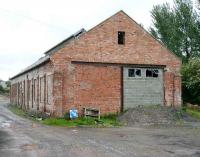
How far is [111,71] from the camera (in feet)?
105

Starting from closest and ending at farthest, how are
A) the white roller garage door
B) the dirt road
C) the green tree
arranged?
the dirt road, the white roller garage door, the green tree

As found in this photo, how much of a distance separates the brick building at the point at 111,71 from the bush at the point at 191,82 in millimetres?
7196

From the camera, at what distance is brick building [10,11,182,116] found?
30.5 m

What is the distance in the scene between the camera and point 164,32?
61.3 meters

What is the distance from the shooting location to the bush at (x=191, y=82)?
40.8 m

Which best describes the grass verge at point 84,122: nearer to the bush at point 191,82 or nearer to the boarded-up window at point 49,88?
the boarded-up window at point 49,88

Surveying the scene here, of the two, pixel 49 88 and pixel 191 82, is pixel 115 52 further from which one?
Answer: pixel 191 82

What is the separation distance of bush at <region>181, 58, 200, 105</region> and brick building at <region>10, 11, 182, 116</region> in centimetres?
720

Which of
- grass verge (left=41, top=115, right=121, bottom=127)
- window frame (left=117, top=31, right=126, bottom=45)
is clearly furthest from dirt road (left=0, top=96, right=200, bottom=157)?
window frame (left=117, top=31, right=126, bottom=45)

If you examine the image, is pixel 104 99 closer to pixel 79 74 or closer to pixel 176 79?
pixel 79 74

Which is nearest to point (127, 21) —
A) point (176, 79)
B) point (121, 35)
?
point (121, 35)

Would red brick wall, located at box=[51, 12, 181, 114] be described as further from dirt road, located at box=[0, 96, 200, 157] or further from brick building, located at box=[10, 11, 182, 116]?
dirt road, located at box=[0, 96, 200, 157]

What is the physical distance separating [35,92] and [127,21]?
11660mm

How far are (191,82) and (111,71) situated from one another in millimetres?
11517
